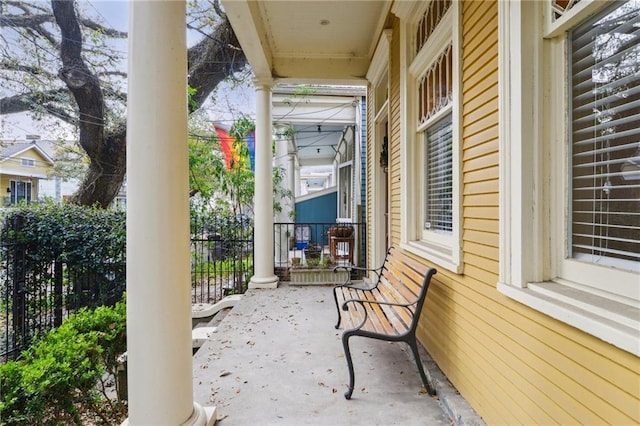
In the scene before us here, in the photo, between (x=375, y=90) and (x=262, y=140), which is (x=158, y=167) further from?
(x=375, y=90)

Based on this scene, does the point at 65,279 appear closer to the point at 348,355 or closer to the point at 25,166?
the point at 348,355

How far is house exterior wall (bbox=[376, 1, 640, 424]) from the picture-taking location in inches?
39.5

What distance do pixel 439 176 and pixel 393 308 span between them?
114 centimetres

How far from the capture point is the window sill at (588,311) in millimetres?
888

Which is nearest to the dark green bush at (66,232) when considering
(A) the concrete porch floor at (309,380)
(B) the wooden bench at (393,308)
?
(A) the concrete porch floor at (309,380)

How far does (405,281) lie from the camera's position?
245cm

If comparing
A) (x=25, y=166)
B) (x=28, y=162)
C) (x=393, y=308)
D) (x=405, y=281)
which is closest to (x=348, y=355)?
(x=393, y=308)

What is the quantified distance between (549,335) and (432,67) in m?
2.15

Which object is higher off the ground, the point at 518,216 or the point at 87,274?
the point at 518,216

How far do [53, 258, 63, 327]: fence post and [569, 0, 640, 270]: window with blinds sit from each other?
5.42 meters

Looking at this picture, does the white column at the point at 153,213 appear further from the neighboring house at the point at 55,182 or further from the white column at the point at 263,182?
the neighboring house at the point at 55,182

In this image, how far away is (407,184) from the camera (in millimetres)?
2873

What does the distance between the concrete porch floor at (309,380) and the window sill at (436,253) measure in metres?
0.76

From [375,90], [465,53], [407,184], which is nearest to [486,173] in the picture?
[465,53]
